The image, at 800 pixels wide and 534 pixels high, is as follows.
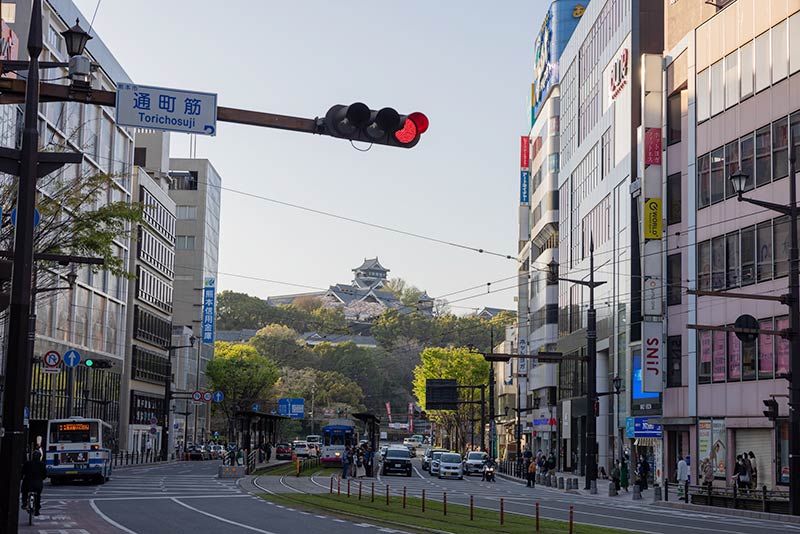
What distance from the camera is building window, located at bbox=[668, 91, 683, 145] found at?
59.1 metres

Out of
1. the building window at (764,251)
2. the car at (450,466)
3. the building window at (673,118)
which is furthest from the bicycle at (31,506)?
the car at (450,466)

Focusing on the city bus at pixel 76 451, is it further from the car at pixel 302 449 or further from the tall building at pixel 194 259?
the tall building at pixel 194 259

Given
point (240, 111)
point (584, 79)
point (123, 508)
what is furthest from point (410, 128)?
point (584, 79)

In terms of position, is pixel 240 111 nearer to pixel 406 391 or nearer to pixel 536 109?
pixel 536 109

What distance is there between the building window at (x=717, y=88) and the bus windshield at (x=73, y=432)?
3095cm

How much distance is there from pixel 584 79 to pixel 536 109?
2328cm

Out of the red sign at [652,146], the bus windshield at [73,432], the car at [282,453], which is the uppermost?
the red sign at [652,146]

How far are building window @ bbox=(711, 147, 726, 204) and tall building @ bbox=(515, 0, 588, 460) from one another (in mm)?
37570

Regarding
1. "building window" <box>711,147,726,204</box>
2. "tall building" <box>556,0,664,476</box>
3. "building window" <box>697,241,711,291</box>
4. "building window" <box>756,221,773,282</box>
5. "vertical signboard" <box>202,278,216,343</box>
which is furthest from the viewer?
"vertical signboard" <box>202,278,216,343</box>

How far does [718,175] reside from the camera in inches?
2073

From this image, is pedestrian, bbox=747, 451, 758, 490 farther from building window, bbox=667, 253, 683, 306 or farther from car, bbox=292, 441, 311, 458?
car, bbox=292, 441, 311, 458

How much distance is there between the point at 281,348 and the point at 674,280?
114181 millimetres

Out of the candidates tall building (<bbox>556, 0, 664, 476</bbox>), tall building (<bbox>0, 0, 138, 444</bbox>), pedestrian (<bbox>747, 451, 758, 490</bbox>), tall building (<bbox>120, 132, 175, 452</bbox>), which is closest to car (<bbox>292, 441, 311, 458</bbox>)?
tall building (<bbox>120, 132, 175, 452</bbox>)

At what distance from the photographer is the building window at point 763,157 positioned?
47.9 meters
